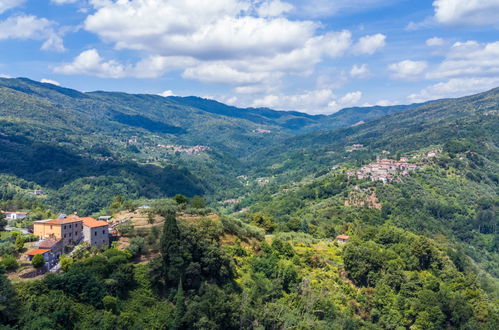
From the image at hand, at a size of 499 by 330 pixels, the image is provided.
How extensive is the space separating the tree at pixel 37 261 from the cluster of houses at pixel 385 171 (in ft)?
361

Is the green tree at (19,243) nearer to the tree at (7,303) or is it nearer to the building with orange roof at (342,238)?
the tree at (7,303)

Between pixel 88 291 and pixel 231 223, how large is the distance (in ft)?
81.4

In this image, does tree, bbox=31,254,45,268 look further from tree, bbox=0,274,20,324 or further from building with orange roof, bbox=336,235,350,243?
building with orange roof, bbox=336,235,350,243

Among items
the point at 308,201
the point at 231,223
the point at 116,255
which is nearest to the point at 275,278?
the point at 231,223

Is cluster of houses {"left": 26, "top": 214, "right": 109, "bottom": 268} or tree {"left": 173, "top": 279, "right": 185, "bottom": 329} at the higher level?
cluster of houses {"left": 26, "top": 214, "right": 109, "bottom": 268}

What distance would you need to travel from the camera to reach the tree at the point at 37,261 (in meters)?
31.2

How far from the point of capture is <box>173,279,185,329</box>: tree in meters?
30.8

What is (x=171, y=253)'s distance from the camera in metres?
34.5

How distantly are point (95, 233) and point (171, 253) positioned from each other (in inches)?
368

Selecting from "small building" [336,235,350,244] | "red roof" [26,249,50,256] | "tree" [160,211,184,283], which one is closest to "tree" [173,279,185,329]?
"tree" [160,211,184,283]

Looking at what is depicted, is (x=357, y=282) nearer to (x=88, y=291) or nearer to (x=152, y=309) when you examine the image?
(x=152, y=309)

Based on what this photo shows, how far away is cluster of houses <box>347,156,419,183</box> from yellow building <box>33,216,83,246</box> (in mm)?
104788

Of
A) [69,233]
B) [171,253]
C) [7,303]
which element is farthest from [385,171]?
[7,303]

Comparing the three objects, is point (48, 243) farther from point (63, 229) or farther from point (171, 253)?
point (171, 253)
